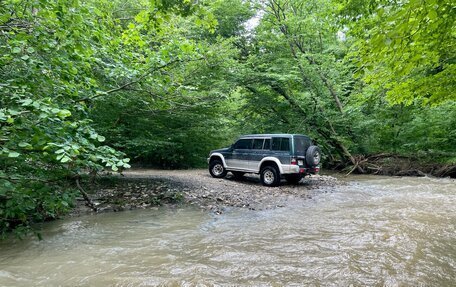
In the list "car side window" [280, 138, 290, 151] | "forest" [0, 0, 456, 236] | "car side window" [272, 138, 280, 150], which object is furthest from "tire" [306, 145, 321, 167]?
"forest" [0, 0, 456, 236]

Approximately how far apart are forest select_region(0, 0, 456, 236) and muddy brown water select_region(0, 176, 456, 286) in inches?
26.6

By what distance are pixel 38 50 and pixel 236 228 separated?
4595mm

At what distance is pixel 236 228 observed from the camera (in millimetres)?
5961

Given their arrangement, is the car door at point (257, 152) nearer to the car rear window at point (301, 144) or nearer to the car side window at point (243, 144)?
the car side window at point (243, 144)

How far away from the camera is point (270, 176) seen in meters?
11.1

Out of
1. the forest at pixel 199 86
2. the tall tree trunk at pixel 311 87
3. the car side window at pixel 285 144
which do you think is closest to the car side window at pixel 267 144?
the car side window at pixel 285 144

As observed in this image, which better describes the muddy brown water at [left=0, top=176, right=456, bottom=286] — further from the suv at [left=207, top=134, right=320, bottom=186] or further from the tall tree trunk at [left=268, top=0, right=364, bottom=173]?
the tall tree trunk at [left=268, top=0, right=364, bottom=173]

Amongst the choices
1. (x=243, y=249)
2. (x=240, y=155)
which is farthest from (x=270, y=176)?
(x=243, y=249)

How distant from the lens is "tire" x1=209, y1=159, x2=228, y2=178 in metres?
12.6

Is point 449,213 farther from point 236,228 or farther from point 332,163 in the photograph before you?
point 332,163

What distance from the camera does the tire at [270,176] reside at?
35.6 ft

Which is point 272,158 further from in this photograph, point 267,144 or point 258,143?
point 258,143

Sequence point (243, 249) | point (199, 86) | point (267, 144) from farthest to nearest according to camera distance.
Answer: point (199, 86) → point (267, 144) → point (243, 249)

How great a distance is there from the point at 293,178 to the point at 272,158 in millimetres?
1525
